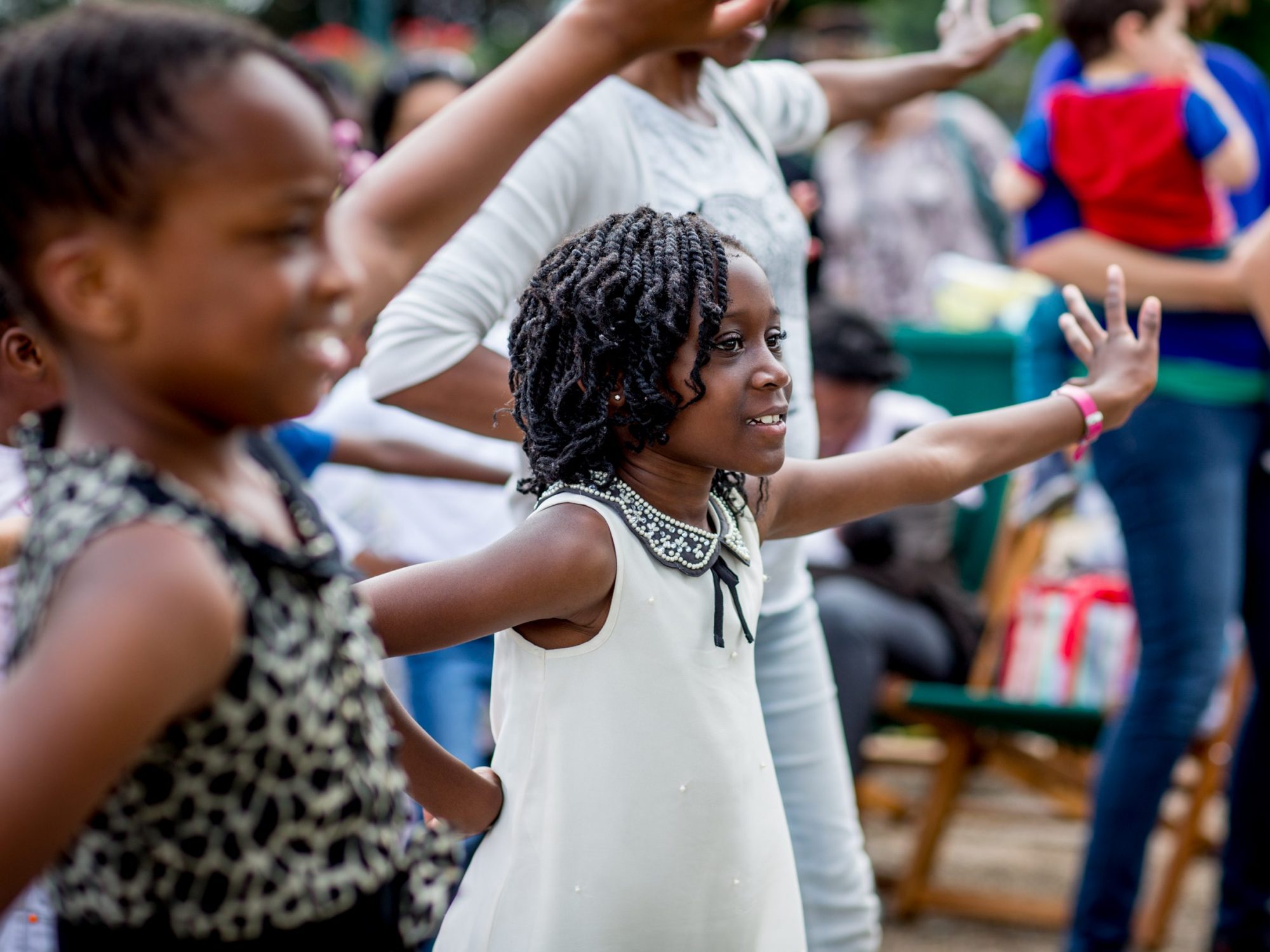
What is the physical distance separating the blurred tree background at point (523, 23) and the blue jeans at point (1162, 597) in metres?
1.17

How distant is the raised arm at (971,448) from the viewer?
76.7 inches

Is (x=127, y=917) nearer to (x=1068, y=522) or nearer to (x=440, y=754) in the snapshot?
(x=440, y=754)

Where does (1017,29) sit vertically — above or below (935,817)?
above

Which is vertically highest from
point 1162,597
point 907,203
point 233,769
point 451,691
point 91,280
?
point 91,280

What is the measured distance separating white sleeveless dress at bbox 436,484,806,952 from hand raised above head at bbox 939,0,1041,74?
4.80ft

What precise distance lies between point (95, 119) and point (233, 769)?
45 cm

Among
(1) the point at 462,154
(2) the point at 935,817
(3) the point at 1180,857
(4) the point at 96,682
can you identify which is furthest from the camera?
(2) the point at 935,817

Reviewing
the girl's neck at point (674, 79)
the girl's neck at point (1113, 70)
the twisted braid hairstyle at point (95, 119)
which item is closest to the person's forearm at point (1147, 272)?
the girl's neck at point (1113, 70)

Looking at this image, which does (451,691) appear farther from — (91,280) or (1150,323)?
(91,280)

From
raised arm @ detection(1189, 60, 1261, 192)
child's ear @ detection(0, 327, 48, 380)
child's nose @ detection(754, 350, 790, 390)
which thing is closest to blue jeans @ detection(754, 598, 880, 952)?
child's nose @ detection(754, 350, 790, 390)

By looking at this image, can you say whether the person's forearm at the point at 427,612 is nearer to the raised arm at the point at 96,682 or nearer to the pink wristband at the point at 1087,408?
the raised arm at the point at 96,682

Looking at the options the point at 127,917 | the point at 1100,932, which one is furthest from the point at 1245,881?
the point at 127,917

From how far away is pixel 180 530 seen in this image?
1.00 meters

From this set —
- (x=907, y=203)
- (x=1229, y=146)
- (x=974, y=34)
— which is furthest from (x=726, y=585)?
(x=907, y=203)
